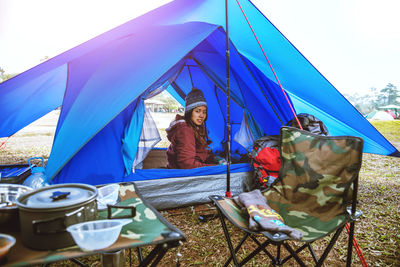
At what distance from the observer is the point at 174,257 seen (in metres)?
1.84

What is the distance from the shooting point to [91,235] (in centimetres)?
81

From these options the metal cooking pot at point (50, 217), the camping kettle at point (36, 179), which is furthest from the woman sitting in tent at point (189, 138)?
the metal cooking pot at point (50, 217)

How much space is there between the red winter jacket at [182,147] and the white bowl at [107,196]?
4.80ft

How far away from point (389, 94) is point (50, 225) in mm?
55873

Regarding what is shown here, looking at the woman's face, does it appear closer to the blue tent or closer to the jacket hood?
the jacket hood

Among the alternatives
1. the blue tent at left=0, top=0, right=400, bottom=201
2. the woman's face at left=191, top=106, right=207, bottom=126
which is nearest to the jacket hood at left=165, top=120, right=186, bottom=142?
the woman's face at left=191, top=106, right=207, bottom=126

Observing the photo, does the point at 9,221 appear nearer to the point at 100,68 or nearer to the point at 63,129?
the point at 63,129

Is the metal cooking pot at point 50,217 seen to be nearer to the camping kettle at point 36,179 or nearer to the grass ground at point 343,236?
the grass ground at point 343,236

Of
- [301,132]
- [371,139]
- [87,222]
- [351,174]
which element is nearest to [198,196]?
[301,132]

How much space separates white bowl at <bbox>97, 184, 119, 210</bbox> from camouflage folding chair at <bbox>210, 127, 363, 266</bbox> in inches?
24.4

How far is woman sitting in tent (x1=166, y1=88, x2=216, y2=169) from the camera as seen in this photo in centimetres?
276

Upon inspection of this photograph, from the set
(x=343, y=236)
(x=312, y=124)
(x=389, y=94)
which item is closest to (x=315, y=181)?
(x=343, y=236)

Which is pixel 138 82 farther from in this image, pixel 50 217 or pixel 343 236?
pixel 343 236

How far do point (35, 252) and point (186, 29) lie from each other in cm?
203
